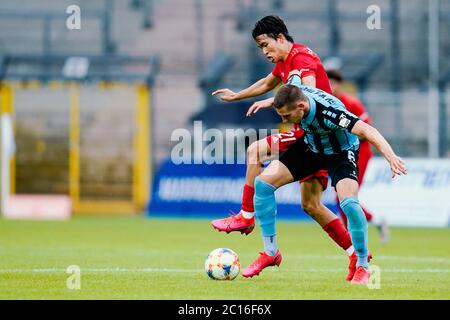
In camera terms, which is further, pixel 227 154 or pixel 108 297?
pixel 227 154

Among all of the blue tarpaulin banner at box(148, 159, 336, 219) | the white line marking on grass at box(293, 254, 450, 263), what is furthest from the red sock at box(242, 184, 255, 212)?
the blue tarpaulin banner at box(148, 159, 336, 219)

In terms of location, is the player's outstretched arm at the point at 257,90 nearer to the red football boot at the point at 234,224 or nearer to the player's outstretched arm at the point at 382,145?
the red football boot at the point at 234,224

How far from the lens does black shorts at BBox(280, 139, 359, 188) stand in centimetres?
957

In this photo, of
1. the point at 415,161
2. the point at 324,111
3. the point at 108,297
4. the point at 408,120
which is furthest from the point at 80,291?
the point at 408,120

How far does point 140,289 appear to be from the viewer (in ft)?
28.9

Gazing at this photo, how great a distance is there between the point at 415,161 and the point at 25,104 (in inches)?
368

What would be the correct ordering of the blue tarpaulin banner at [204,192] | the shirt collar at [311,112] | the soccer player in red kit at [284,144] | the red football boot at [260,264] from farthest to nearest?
the blue tarpaulin banner at [204,192] < the soccer player in red kit at [284,144] < the red football boot at [260,264] < the shirt collar at [311,112]

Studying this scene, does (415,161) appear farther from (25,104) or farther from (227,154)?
(25,104)

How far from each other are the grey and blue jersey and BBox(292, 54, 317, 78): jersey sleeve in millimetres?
282

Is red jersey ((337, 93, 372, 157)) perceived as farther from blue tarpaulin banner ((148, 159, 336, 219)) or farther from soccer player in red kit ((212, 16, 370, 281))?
blue tarpaulin banner ((148, 159, 336, 219))

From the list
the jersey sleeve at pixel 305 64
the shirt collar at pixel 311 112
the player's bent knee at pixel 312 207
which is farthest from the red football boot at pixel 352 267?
the jersey sleeve at pixel 305 64

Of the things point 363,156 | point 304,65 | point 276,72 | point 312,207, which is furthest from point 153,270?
point 363,156

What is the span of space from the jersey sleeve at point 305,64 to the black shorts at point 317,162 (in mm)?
604

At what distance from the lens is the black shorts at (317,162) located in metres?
9.57
